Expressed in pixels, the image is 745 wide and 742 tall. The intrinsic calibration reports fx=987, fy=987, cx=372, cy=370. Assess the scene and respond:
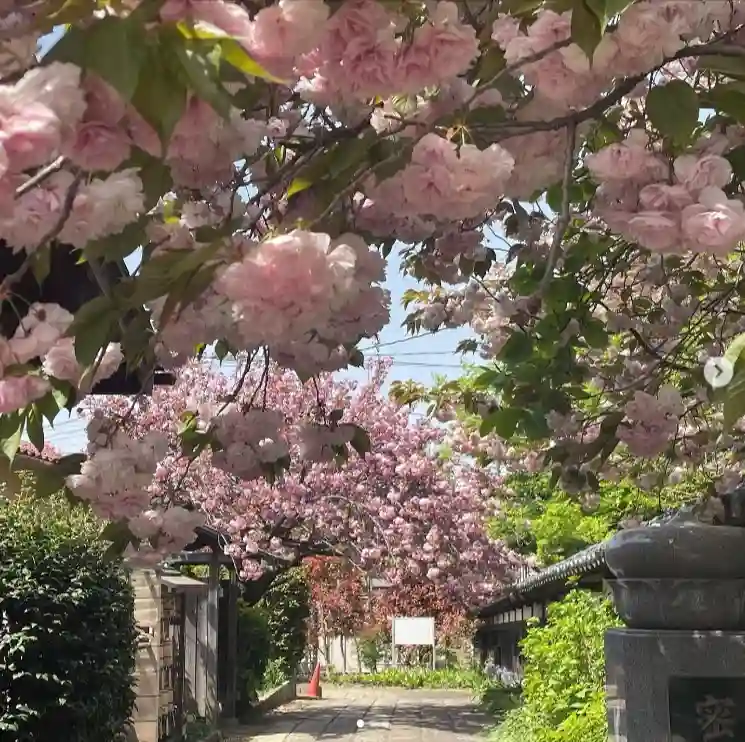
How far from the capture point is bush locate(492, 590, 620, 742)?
7430 mm

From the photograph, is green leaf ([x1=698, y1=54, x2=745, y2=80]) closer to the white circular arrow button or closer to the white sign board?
the white circular arrow button

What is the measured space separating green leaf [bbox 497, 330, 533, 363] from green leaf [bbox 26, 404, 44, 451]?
1.64 metres

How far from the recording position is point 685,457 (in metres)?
4.47

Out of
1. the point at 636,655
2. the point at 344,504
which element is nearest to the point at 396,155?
the point at 636,655

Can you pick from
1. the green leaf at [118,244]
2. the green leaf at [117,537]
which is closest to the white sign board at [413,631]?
the green leaf at [117,537]

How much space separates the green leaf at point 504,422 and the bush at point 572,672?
4.19 meters

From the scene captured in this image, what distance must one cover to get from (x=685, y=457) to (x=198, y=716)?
972cm

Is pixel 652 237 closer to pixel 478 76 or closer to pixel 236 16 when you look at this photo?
pixel 478 76

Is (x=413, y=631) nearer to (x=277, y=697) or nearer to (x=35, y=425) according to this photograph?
(x=277, y=697)

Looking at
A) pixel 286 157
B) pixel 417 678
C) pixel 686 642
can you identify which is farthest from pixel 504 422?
pixel 417 678

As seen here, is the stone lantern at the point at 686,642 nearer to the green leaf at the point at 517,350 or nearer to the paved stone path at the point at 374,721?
the green leaf at the point at 517,350

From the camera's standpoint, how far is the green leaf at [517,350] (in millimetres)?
3428

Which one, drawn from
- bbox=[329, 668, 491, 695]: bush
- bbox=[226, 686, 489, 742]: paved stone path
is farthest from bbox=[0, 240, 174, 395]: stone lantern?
bbox=[329, 668, 491, 695]: bush

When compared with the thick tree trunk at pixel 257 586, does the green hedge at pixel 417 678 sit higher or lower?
lower
